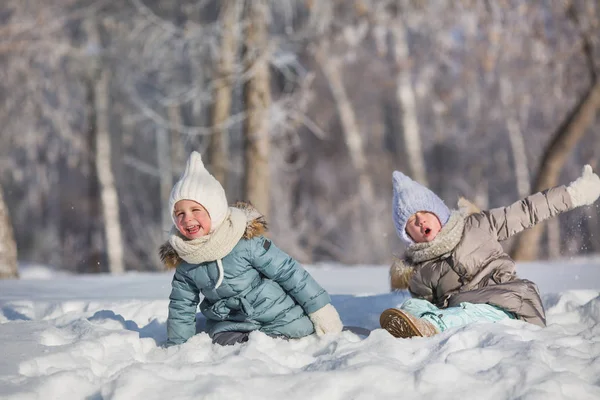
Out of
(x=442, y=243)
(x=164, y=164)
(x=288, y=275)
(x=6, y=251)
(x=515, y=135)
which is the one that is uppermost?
(x=515, y=135)

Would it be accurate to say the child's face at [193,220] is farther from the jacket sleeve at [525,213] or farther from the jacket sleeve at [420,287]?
the jacket sleeve at [525,213]

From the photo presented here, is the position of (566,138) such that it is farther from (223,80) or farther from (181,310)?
(181,310)

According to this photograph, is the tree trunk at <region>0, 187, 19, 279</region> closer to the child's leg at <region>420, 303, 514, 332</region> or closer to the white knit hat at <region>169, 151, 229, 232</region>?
the white knit hat at <region>169, 151, 229, 232</region>

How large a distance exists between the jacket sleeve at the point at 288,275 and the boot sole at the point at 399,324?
1.13ft

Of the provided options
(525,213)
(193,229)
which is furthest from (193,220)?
(525,213)

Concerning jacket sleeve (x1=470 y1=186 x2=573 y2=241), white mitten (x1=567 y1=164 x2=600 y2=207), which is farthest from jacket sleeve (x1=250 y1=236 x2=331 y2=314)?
white mitten (x1=567 y1=164 x2=600 y2=207)

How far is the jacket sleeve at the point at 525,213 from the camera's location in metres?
4.09

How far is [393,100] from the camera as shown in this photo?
21734 millimetres

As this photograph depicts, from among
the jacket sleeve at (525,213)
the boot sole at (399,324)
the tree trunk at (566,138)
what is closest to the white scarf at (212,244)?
the boot sole at (399,324)

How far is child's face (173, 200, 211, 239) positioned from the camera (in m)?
3.65

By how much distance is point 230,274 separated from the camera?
3.72 meters

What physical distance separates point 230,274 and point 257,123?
5069 mm

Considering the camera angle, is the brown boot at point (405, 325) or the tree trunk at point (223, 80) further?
the tree trunk at point (223, 80)

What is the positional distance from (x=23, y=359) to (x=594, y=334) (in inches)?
108
